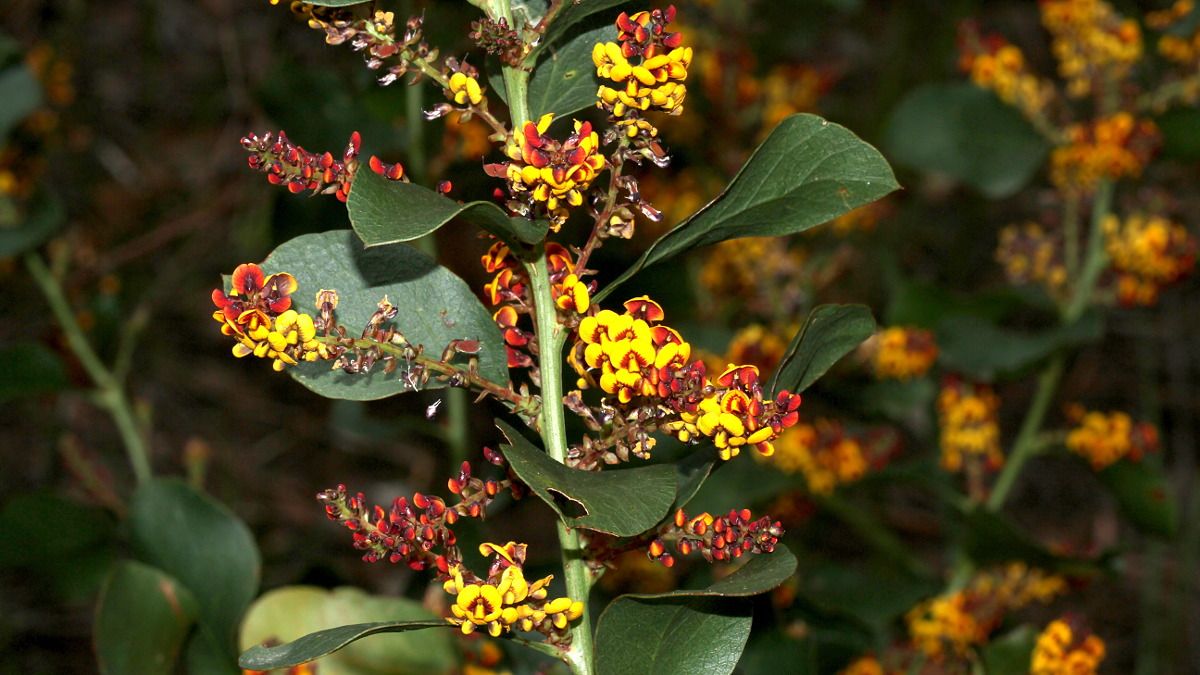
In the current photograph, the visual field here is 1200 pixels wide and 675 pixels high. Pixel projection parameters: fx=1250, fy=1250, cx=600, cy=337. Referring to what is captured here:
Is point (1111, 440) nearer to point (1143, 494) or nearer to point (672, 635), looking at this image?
point (1143, 494)

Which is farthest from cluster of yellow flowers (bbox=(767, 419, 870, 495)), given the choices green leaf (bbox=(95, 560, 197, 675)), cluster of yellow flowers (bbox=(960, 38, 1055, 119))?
green leaf (bbox=(95, 560, 197, 675))

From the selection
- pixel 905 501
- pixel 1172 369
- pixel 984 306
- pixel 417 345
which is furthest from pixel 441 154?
pixel 1172 369

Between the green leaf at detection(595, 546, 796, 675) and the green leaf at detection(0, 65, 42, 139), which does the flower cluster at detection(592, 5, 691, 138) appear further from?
the green leaf at detection(0, 65, 42, 139)

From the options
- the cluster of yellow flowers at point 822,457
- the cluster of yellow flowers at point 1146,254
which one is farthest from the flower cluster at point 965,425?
the cluster of yellow flowers at point 1146,254

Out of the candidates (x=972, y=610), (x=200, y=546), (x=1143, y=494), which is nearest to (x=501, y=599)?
(x=200, y=546)

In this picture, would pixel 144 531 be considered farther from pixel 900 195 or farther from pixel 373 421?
pixel 900 195
